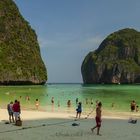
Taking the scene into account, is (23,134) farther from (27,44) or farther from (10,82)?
(27,44)

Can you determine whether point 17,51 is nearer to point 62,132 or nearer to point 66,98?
point 66,98

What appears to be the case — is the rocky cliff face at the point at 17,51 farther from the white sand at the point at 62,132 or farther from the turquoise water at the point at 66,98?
the white sand at the point at 62,132

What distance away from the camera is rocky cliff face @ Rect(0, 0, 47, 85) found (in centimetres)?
15425

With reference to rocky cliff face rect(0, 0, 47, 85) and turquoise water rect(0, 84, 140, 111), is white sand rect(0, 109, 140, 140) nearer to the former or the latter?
turquoise water rect(0, 84, 140, 111)

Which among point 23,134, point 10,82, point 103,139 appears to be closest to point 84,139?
point 103,139

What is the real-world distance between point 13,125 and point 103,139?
23.1 feet

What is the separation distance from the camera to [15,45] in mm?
165500

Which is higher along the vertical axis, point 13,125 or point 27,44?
point 27,44

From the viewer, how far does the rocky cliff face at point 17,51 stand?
506ft

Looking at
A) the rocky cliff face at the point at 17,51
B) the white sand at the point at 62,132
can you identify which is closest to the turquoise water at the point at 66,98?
the white sand at the point at 62,132

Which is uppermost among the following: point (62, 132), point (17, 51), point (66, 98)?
point (17, 51)

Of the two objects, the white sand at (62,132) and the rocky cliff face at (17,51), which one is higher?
the rocky cliff face at (17,51)

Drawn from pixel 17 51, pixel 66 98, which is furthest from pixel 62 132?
pixel 17 51

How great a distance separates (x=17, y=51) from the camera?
16525 centimetres
